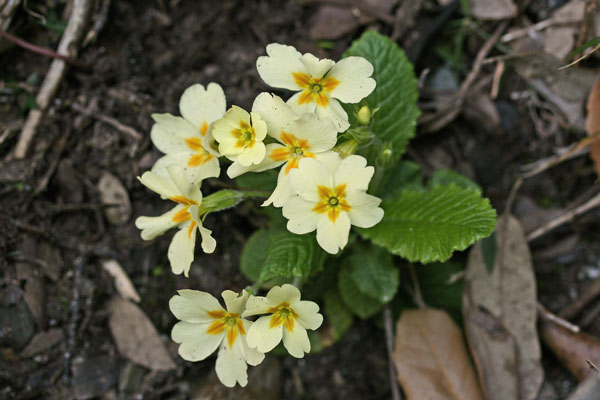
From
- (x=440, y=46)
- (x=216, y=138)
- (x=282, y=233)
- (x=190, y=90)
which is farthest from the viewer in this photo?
(x=440, y=46)

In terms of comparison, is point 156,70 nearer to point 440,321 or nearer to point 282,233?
point 282,233

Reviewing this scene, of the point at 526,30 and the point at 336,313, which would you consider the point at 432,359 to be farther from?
the point at 526,30

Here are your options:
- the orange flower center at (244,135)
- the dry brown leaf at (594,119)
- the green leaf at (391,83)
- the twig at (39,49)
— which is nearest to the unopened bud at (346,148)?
the orange flower center at (244,135)

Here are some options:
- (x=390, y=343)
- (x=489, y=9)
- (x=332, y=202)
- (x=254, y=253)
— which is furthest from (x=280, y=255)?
(x=489, y=9)

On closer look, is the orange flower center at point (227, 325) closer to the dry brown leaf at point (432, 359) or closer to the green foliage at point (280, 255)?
the green foliage at point (280, 255)

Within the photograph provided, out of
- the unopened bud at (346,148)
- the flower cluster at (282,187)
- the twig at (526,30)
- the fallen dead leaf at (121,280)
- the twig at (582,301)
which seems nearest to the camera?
the flower cluster at (282,187)

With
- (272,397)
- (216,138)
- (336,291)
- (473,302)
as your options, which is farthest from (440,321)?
(216,138)
